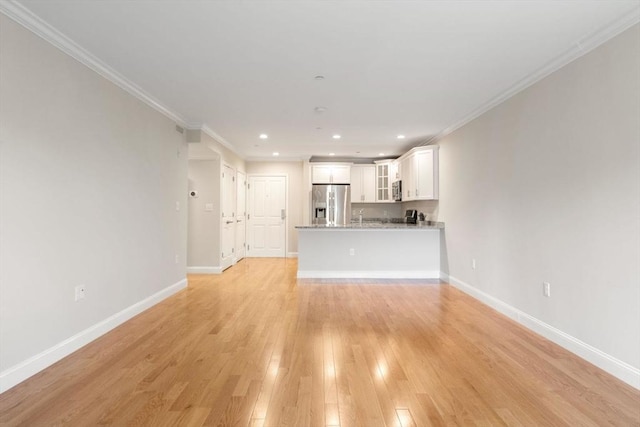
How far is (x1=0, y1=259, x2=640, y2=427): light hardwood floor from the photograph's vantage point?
1784 millimetres

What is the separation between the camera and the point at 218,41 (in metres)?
2.48

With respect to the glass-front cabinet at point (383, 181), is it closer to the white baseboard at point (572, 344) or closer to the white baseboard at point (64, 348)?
the white baseboard at point (572, 344)

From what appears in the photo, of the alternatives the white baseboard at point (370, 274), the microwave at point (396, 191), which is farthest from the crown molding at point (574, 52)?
the microwave at point (396, 191)

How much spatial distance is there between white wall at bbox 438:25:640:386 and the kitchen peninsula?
140cm

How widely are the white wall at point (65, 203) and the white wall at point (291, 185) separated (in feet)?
13.4

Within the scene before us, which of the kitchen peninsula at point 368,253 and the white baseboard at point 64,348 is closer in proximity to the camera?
the white baseboard at point 64,348

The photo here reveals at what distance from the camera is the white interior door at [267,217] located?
311 inches

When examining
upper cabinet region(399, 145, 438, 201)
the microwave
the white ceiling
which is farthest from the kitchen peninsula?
the white ceiling

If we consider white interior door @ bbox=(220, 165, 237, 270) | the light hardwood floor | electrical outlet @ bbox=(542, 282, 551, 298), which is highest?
white interior door @ bbox=(220, 165, 237, 270)

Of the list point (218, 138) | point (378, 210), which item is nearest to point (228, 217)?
point (218, 138)

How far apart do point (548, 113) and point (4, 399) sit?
185 inches

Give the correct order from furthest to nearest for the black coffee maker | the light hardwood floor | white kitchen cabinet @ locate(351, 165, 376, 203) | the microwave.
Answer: white kitchen cabinet @ locate(351, 165, 376, 203)
the microwave
the black coffee maker
the light hardwood floor

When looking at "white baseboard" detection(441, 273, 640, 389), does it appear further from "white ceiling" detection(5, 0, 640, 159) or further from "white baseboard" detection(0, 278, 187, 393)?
"white baseboard" detection(0, 278, 187, 393)

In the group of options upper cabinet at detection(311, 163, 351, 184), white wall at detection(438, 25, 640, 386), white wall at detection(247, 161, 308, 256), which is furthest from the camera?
white wall at detection(247, 161, 308, 256)
